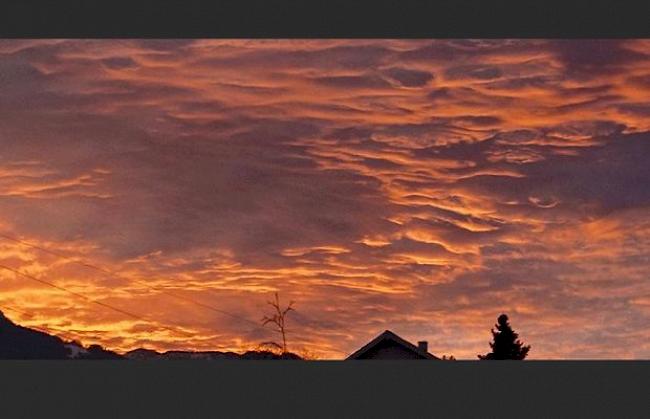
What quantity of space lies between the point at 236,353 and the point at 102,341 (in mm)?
2622

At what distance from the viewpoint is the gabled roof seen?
105 ft

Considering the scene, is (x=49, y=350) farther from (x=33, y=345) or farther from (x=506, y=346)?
(x=506, y=346)

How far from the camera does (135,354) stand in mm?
28266

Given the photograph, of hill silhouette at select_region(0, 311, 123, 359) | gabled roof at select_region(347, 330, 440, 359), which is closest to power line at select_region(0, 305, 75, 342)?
hill silhouette at select_region(0, 311, 123, 359)

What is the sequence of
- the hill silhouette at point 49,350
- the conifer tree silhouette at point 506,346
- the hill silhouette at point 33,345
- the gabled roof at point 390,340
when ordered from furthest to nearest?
1. the conifer tree silhouette at point 506,346
2. the gabled roof at point 390,340
3. the hill silhouette at point 49,350
4. the hill silhouette at point 33,345

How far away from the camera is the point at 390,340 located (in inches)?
1321

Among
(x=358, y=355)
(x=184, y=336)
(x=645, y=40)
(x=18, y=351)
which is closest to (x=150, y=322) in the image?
(x=184, y=336)

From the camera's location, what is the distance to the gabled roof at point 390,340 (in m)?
32.0

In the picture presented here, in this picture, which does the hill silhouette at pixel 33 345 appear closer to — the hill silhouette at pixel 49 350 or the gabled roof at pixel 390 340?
the hill silhouette at pixel 49 350

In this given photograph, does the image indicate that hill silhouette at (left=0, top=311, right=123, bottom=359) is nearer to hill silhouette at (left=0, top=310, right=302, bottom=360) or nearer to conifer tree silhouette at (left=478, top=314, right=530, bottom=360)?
hill silhouette at (left=0, top=310, right=302, bottom=360)

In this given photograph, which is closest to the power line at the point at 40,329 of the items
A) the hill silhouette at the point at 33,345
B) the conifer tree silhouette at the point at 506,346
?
the hill silhouette at the point at 33,345

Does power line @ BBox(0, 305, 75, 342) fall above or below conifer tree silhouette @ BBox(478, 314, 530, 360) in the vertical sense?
below

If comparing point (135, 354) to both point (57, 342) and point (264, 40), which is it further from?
point (264, 40)

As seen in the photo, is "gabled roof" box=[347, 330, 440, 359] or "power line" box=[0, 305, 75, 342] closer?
"power line" box=[0, 305, 75, 342]
